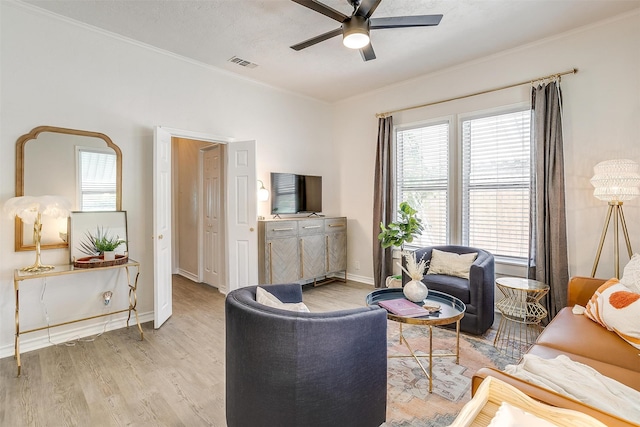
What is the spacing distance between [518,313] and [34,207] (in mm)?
4538

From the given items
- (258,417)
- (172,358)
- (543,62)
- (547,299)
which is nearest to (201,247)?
(172,358)

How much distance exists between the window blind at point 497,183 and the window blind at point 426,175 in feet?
0.96

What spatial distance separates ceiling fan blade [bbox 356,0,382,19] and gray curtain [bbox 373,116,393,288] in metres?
2.43

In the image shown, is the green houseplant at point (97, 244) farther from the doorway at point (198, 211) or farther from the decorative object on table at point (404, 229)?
the decorative object on table at point (404, 229)

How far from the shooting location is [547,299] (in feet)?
10.7

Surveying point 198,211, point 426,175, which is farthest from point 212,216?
point 426,175

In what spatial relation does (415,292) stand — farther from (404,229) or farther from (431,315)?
(404,229)

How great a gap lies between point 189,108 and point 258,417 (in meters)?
3.52

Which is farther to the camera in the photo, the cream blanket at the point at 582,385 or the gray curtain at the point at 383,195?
the gray curtain at the point at 383,195

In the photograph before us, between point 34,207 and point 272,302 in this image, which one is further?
point 34,207

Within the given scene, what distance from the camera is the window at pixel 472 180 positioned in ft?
11.9

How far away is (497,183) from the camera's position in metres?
3.79

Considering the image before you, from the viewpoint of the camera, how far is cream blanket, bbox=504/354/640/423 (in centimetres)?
117

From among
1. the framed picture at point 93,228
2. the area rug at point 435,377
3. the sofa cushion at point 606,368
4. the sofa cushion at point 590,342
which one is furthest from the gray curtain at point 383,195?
the framed picture at point 93,228
